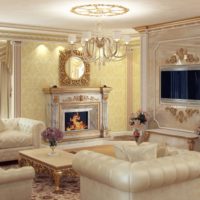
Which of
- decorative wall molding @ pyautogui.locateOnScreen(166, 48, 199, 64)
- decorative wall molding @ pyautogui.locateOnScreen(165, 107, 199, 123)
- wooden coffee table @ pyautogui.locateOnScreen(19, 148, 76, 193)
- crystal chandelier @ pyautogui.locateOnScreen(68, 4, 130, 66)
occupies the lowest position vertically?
wooden coffee table @ pyautogui.locateOnScreen(19, 148, 76, 193)

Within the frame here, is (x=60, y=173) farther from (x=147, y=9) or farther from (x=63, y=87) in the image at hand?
(x=63, y=87)

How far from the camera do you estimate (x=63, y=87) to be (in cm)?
934

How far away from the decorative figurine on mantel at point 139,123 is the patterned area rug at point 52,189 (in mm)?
2442

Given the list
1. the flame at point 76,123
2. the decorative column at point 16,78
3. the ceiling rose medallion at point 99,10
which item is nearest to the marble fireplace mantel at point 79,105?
the flame at point 76,123

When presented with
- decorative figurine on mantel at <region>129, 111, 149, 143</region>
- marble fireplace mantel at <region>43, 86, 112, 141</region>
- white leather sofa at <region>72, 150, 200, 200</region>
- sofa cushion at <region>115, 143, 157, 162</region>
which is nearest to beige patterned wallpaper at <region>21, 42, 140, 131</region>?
marble fireplace mantel at <region>43, 86, 112, 141</region>

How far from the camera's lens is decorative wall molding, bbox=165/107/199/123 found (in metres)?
7.18

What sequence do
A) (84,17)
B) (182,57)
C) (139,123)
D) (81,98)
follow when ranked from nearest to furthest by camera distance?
(84,17)
(182,57)
(139,123)
(81,98)

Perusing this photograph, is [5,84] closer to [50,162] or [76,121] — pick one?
[76,121]

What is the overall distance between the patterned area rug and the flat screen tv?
2749 mm

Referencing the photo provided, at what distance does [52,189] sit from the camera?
17.9 ft

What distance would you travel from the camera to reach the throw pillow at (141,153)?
390 cm

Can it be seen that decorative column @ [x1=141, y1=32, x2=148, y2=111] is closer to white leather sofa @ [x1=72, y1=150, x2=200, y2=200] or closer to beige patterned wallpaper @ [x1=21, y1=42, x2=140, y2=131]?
beige patterned wallpaper @ [x1=21, y1=42, x2=140, y2=131]

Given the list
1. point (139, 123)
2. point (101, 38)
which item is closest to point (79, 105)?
point (139, 123)

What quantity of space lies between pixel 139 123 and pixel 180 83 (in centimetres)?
130
